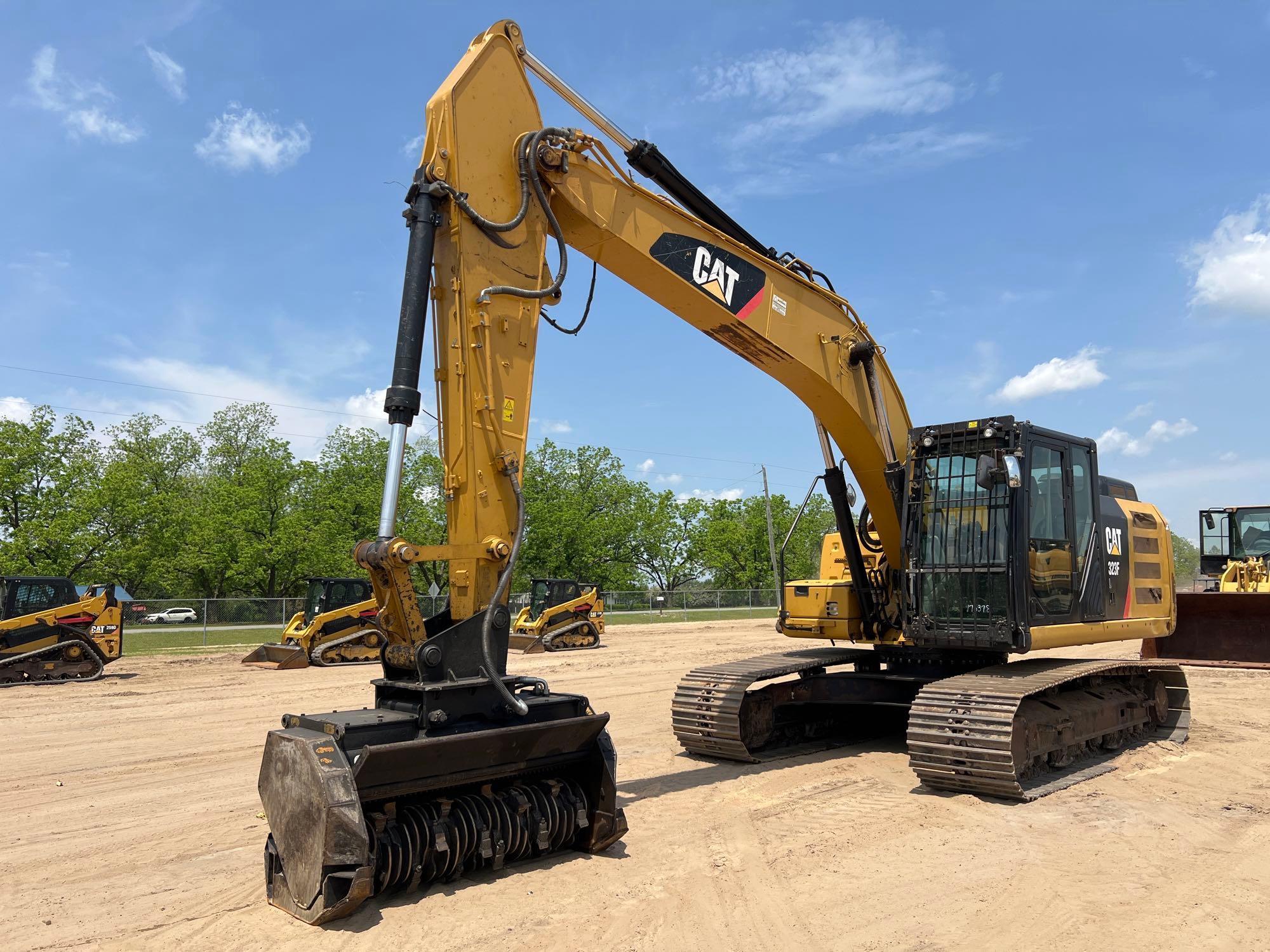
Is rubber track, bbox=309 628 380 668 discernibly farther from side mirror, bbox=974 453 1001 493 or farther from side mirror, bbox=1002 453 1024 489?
side mirror, bbox=1002 453 1024 489

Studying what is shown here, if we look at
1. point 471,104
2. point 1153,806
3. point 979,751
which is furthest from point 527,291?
point 1153,806

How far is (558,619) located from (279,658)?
24.9 feet

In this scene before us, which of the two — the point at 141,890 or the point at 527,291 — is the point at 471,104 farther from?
the point at 141,890

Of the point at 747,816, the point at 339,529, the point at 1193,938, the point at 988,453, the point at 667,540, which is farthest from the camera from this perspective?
the point at 667,540

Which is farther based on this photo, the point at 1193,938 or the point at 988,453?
the point at 988,453

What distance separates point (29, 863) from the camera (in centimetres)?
634

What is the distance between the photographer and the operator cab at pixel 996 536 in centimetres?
817

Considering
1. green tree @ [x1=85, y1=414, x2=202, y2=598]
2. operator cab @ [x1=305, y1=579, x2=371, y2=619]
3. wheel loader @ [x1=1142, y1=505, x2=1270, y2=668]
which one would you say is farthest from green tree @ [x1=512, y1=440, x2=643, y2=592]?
wheel loader @ [x1=1142, y1=505, x2=1270, y2=668]

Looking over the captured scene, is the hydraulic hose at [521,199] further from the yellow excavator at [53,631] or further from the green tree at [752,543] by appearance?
the green tree at [752,543]

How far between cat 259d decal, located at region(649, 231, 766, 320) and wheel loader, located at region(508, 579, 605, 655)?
17.7m

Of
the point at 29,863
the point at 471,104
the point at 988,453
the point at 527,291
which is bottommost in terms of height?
the point at 29,863

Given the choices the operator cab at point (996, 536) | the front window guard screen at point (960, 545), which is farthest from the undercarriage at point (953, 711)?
the front window guard screen at point (960, 545)

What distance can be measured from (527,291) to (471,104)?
1231mm

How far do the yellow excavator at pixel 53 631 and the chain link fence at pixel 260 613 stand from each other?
631cm
